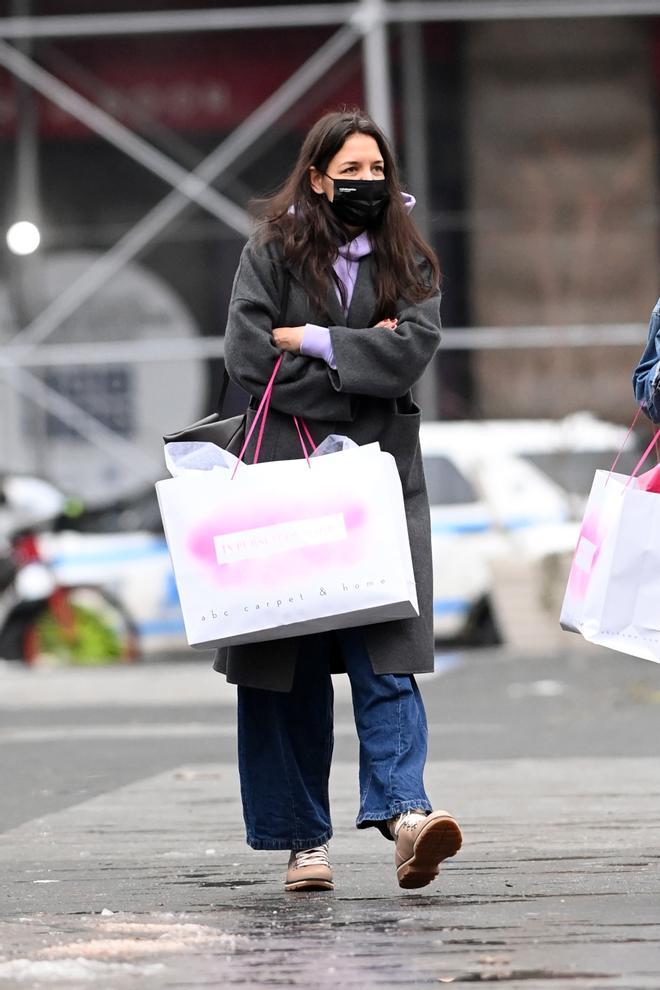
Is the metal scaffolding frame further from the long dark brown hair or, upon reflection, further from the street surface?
the long dark brown hair

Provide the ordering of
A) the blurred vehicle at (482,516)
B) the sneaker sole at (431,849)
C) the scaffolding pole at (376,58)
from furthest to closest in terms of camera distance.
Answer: the scaffolding pole at (376,58)
the blurred vehicle at (482,516)
the sneaker sole at (431,849)

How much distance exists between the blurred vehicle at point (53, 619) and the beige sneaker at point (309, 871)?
8592 millimetres

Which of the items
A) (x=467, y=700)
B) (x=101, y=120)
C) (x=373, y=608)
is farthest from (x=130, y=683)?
(x=373, y=608)

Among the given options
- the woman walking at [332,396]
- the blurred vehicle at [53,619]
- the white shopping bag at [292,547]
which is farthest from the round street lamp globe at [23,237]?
the white shopping bag at [292,547]

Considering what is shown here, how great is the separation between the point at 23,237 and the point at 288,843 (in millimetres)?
13175

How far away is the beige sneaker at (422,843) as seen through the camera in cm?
434

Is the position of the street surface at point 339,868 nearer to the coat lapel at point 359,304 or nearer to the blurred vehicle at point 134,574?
the coat lapel at point 359,304

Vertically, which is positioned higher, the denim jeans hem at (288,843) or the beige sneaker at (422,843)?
the beige sneaker at (422,843)

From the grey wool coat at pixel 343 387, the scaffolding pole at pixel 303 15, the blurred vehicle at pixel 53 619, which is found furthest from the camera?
the scaffolding pole at pixel 303 15

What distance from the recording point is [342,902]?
4.57 m

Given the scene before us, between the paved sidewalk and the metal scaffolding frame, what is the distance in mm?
9589

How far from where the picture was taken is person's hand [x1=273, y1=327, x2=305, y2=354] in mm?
4625

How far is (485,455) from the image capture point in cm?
1350

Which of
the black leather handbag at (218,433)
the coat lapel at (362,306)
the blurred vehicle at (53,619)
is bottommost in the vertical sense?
the blurred vehicle at (53,619)
